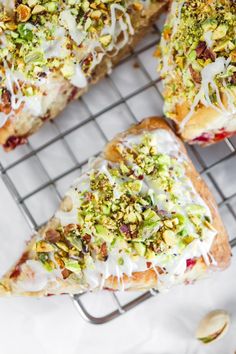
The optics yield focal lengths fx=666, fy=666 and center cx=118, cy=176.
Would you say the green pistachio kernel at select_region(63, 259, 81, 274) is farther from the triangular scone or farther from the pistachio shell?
the pistachio shell

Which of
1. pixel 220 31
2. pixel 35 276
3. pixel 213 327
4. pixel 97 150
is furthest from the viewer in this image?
pixel 97 150

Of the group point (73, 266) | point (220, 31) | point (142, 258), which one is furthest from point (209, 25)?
point (73, 266)

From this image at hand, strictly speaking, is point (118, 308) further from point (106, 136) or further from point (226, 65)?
point (226, 65)

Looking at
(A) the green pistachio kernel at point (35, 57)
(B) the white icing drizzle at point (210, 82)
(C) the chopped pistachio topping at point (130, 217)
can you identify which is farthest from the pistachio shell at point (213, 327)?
(A) the green pistachio kernel at point (35, 57)

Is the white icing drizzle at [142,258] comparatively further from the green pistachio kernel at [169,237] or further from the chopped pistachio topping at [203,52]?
the chopped pistachio topping at [203,52]

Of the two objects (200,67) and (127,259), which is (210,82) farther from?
(127,259)

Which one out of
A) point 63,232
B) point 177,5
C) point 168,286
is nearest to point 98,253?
point 63,232

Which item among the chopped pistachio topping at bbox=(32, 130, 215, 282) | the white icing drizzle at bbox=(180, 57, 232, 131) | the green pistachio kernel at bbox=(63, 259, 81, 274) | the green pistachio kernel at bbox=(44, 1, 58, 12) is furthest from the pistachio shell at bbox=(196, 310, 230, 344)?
the green pistachio kernel at bbox=(44, 1, 58, 12)
